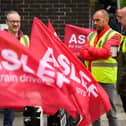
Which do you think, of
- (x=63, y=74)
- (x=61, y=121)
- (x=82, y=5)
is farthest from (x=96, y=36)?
(x=82, y=5)

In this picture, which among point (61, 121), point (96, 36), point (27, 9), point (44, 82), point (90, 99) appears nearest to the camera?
point (44, 82)

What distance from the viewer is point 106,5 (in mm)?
10734

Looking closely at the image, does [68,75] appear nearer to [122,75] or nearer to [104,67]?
[122,75]

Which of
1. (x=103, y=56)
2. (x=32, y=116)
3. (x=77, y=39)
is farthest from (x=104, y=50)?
(x=77, y=39)

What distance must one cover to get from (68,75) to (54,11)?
17.7ft

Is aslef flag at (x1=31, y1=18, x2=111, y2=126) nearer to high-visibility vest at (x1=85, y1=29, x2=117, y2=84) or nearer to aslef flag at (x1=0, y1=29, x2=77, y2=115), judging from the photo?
aslef flag at (x1=0, y1=29, x2=77, y2=115)

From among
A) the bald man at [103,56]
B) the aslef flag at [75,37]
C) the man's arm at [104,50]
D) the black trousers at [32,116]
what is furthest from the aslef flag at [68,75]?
the aslef flag at [75,37]

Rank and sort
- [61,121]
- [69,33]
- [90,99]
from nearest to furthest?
[90,99], [61,121], [69,33]

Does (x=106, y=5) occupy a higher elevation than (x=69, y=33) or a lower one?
higher

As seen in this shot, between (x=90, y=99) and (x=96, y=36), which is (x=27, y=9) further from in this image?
(x=90, y=99)

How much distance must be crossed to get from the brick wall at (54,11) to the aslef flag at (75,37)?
142 cm

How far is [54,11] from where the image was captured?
34.6 ft

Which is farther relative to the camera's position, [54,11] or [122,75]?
[54,11]

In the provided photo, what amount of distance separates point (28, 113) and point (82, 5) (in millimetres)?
5300
